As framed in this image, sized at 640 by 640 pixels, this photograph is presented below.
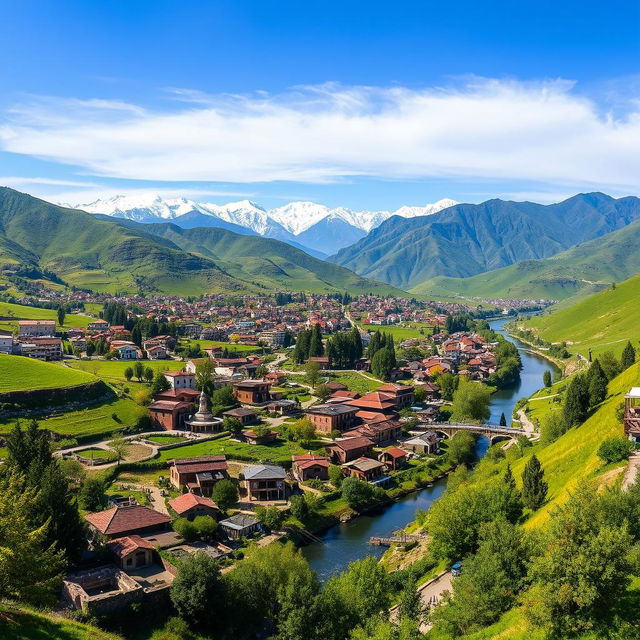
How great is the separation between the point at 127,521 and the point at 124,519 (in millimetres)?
318

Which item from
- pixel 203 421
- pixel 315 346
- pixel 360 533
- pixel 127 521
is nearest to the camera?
pixel 127 521

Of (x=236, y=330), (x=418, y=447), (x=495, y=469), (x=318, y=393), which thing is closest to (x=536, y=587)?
(x=495, y=469)

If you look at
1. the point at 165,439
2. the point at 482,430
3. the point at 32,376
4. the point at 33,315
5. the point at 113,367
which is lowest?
the point at 165,439

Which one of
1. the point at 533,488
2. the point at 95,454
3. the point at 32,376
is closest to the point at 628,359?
the point at 533,488

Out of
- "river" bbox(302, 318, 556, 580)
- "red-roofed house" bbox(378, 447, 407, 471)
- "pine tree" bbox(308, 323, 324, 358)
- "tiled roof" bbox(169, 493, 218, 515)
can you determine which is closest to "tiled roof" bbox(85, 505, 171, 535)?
"tiled roof" bbox(169, 493, 218, 515)

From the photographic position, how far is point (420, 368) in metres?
133

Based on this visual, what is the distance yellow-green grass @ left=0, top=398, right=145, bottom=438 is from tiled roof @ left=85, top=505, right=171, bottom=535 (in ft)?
88.5

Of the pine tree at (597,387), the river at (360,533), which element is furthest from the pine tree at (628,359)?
the river at (360,533)

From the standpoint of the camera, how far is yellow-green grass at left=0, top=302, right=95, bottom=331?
545 feet

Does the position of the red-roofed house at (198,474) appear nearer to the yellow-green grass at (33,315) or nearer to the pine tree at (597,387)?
the pine tree at (597,387)

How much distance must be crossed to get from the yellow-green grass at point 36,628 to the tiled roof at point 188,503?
87.2 feet

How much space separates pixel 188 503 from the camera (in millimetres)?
52812

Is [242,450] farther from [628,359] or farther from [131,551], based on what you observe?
[628,359]

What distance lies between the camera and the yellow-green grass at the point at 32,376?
262 feet
